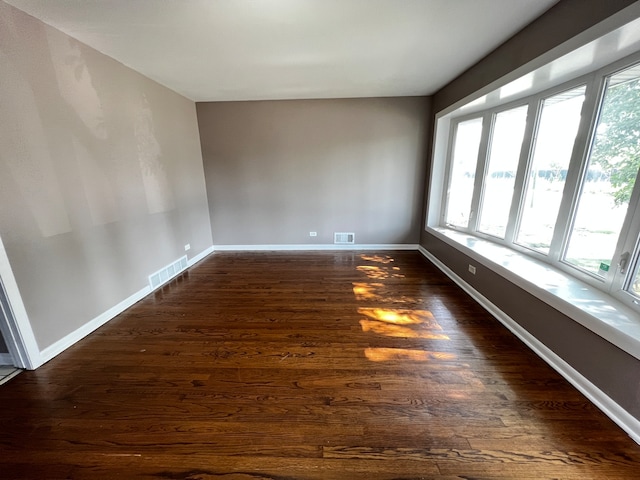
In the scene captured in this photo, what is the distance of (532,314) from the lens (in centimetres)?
207

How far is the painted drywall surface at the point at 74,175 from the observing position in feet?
5.96

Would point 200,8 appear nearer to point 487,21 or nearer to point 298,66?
point 298,66

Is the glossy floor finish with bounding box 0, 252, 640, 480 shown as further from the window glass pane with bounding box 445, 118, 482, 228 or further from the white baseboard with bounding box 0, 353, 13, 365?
the window glass pane with bounding box 445, 118, 482, 228

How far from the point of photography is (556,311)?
1.84 meters

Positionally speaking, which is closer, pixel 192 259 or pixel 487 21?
pixel 487 21

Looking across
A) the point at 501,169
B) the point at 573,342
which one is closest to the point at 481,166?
the point at 501,169

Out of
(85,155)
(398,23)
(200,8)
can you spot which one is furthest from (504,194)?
(85,155)

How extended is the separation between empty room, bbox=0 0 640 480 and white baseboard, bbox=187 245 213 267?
0.38m

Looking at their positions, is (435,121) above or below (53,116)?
above

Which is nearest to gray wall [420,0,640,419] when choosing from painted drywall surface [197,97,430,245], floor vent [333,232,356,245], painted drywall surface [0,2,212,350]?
painted drywall surface [197,97,430,245]

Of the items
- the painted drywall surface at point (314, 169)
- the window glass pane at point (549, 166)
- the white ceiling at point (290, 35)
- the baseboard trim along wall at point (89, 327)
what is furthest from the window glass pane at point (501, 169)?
the baseboard trim along wall at point (89, 327)

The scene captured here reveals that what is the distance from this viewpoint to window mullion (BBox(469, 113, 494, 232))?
3168mm

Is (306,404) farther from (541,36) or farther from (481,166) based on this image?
(481,166)

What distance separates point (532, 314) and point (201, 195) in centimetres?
473
